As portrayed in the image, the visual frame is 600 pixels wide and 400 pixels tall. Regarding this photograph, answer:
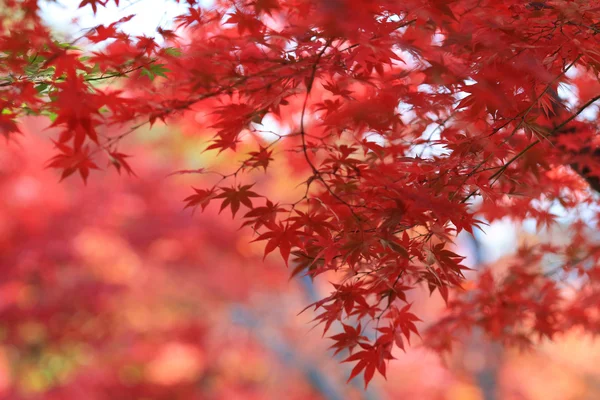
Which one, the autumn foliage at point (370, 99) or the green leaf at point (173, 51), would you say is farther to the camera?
the green leaf at point (173, 51)

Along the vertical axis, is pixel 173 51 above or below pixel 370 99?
above

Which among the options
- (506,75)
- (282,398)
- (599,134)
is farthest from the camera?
(282,398)

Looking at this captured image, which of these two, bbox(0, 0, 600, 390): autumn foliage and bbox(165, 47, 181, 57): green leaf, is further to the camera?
bbox(165, 47, 181, 57): green leaf

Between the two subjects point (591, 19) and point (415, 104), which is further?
point (415, 104)

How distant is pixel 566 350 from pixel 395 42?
20.5ft

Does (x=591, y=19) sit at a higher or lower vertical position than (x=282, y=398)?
lower

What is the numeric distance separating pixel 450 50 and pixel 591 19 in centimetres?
35

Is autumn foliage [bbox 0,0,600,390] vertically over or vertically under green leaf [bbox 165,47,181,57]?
under

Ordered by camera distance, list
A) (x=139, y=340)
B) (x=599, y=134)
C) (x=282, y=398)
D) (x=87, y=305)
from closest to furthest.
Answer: (x=599, y=134) < (x=87, y=305) < (x=139, y=340) < (x=282, y=398)

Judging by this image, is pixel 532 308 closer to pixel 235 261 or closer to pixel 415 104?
pixel 415 104

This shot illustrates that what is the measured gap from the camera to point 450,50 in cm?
105

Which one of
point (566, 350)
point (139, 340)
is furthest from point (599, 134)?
point (566, 350)

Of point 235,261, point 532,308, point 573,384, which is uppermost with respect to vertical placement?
point 235,261

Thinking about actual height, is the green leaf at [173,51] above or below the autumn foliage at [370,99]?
above
